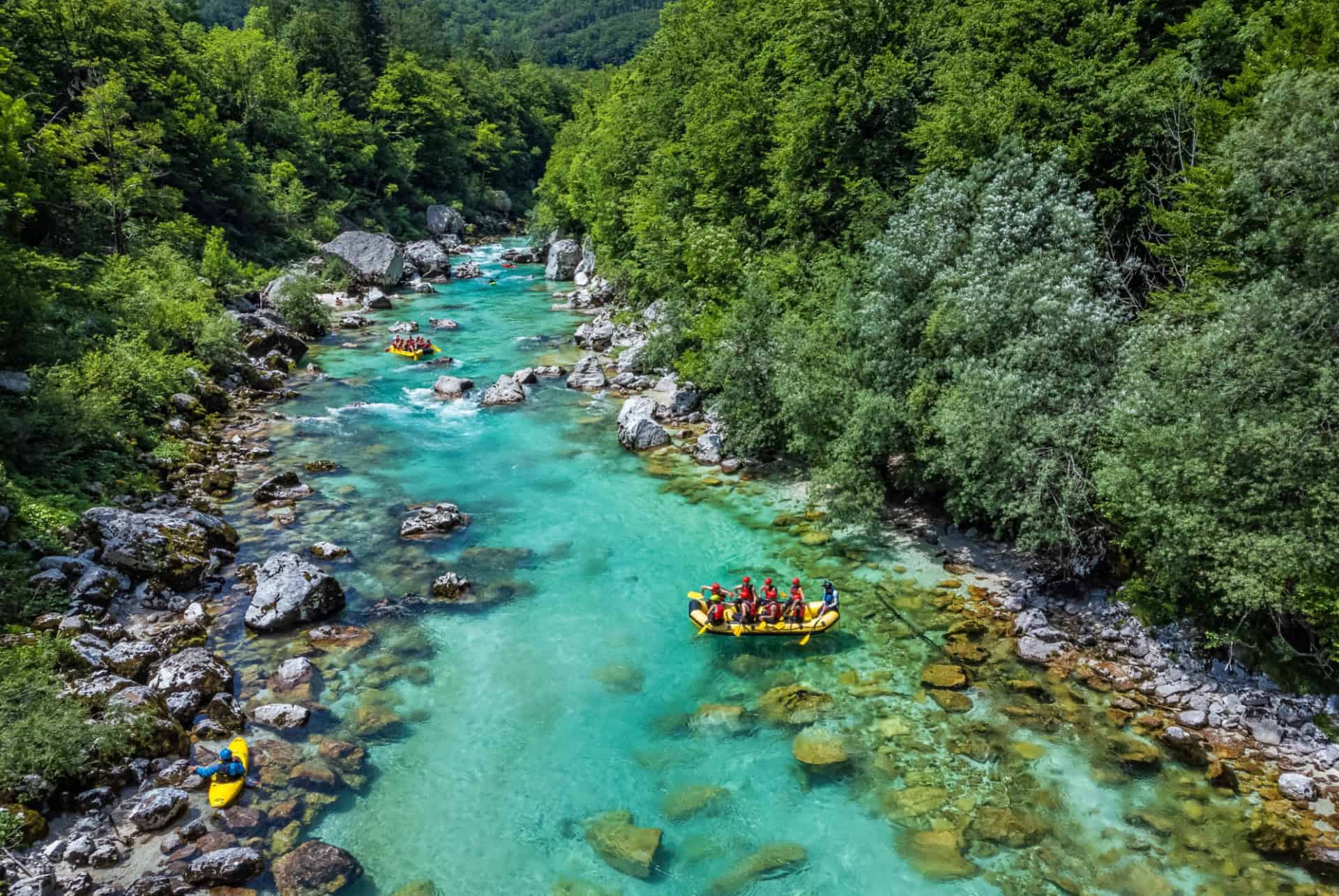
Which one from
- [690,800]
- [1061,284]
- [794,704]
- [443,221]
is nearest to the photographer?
[690,800]

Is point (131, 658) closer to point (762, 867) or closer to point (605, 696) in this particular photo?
point (605, 696)

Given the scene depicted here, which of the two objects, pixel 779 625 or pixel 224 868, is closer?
pixel 224 868

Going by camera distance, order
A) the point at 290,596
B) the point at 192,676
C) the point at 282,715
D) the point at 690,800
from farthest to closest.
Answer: the point at 290,596 → the point at 192,676 → the point at 282,715 → the point at 690,800

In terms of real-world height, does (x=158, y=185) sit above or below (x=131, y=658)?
above

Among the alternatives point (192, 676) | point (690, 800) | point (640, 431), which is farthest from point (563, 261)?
point (690, 800)

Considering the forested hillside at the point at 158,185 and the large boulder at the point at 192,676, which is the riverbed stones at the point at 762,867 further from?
the forested hillside at the point at 158,185

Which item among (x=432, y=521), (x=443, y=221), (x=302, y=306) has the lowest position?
(x=432, y=521)

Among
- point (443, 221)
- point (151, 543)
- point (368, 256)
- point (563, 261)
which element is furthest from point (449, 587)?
point (443, 221)

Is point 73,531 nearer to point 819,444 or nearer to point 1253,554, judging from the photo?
point 819,444
